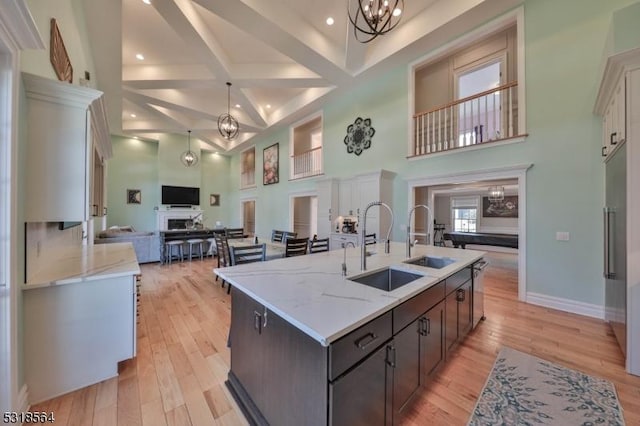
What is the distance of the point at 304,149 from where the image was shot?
361 inches

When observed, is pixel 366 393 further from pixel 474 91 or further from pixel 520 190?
pixel 474 91

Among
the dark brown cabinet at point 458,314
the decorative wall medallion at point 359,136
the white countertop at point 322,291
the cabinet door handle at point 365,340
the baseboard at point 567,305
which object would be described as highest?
the decorative wall medallion at point 359,136

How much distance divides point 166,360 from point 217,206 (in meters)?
10.4

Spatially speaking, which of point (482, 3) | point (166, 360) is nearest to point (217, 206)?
point (166, 360)

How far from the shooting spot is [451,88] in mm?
5488

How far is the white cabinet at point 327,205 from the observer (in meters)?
6.07

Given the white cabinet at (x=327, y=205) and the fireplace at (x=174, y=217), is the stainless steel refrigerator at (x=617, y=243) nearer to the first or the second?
the white cabinet at (x=327, y=205)

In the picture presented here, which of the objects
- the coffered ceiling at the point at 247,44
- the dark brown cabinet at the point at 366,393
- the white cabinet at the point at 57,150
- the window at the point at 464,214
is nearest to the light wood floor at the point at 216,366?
the dark brown cabinet at the point at 366,393

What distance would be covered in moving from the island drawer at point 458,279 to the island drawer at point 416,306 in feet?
0.50

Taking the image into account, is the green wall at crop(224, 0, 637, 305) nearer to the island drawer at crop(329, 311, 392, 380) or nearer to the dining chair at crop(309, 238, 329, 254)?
the dining chair at crop(309, 238, 329, 254)

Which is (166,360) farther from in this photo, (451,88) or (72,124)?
(451,88)

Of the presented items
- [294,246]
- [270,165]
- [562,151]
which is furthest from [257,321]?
[270,165]

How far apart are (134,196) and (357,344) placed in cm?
1189

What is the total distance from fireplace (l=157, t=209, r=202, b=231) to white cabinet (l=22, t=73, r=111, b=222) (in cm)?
891
